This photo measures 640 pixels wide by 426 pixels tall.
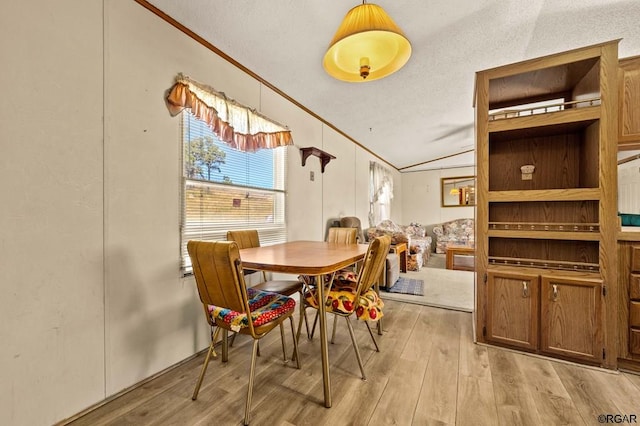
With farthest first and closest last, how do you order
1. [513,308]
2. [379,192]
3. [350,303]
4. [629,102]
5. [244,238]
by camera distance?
[379,192] < [244,238] < [513,308] < [629,102] < [350,303]

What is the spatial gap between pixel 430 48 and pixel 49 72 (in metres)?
2.66

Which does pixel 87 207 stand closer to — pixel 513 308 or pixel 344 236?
pixel 344 236

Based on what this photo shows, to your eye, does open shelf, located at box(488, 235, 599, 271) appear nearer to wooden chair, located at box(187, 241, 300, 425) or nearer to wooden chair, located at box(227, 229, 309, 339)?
wooden chair, located at box(227, 229, 309, 339)

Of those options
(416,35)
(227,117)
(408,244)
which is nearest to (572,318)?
(416,35)

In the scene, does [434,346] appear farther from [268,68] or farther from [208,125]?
[268,68]

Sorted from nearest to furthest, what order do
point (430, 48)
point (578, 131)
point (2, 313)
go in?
point (2, 313) → point (578, 131) → point (430, 48)

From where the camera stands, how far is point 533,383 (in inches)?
63.3

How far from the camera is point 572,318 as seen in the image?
182 cm

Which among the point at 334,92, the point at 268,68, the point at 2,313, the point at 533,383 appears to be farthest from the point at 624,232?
the point at 2,313

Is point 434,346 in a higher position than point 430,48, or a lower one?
lower

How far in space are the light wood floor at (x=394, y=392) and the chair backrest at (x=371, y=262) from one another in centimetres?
59

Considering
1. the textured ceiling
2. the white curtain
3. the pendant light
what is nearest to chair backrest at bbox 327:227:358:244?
the pendant light

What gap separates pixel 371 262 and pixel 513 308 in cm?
129

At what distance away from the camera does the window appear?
1973 millimetres
